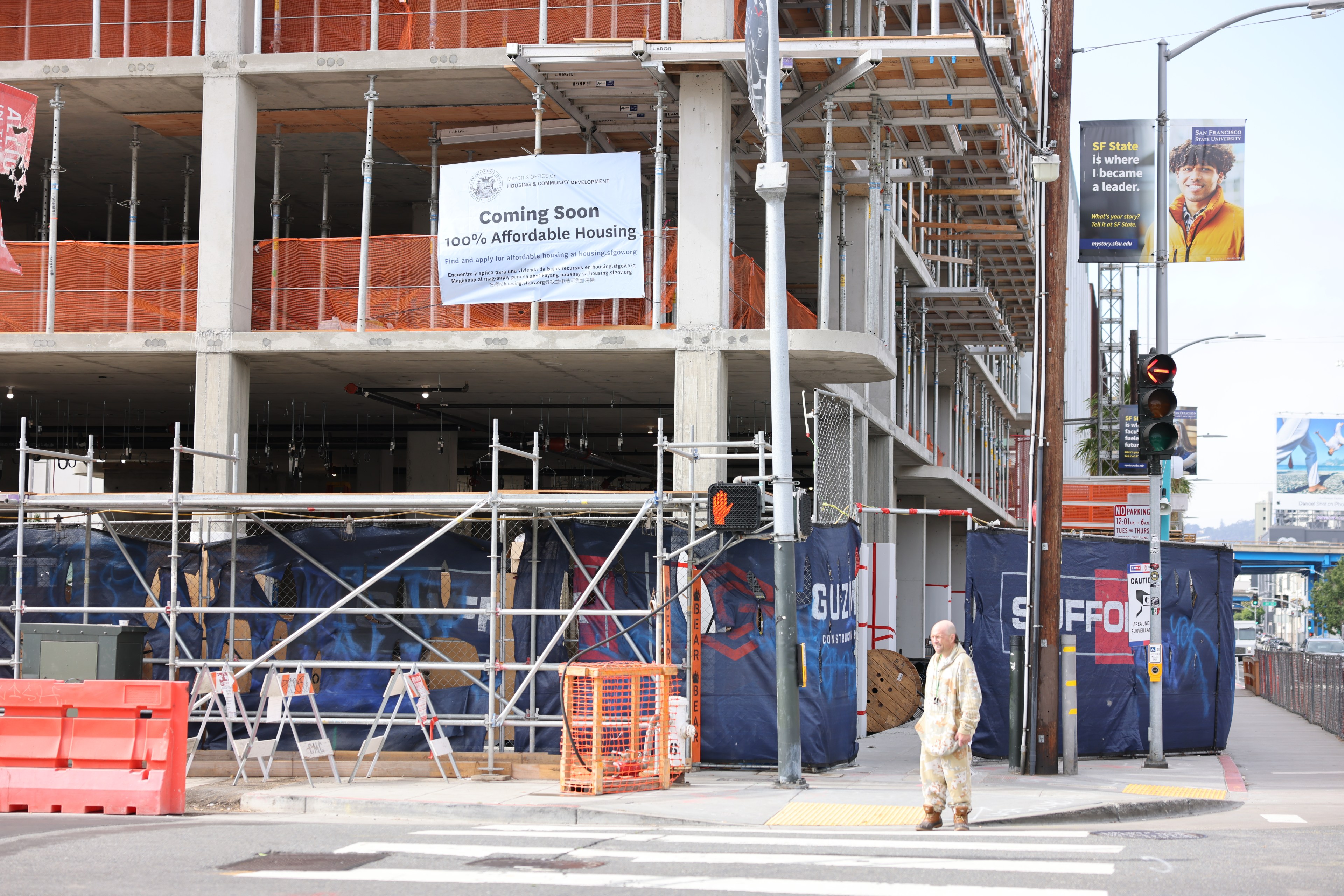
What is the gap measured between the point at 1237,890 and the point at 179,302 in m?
16.7

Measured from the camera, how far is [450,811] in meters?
12.2

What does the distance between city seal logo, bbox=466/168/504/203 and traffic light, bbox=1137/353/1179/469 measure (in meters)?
8.92

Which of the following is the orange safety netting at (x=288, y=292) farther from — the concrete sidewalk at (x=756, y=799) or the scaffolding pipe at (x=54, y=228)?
the concrete sidewalk at (x=756, y=799)

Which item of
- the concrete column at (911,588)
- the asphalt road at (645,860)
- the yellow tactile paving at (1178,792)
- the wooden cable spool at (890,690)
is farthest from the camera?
the concrete column at (911,588)

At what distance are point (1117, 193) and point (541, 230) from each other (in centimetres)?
836

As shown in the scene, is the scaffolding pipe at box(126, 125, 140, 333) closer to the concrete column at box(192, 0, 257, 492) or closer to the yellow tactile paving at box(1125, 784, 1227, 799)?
the concrete column at box(192, 0, 257, 492)

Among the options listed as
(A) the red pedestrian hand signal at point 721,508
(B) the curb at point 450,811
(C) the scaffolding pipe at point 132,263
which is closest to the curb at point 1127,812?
(B) the curb at point 450,811

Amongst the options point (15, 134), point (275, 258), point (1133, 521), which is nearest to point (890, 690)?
point (1133, 521)

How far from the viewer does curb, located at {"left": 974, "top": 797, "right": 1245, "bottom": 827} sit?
1178 cm

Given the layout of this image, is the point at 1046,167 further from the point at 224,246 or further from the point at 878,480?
the point at 878,480

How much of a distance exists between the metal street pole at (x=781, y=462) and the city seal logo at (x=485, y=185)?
6.21 metres

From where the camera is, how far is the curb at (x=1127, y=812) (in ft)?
38.7

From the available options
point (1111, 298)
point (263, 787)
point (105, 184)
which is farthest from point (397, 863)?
point (1111, 298)

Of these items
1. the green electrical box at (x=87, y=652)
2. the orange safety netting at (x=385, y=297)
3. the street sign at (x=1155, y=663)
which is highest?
the orange safety netting at (x=385, y=297)
